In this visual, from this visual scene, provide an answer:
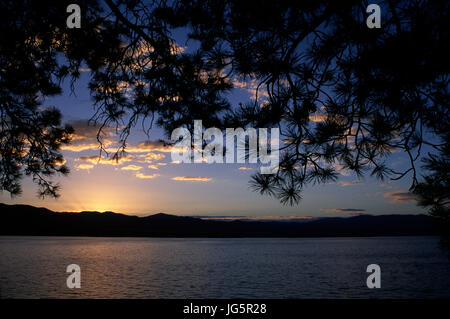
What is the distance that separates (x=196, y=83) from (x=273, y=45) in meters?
0.88

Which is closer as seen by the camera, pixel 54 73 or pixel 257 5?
pixel 257 5

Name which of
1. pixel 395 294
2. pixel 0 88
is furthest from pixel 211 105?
pixel 395 294

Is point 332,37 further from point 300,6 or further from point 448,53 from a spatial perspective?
point 448,53

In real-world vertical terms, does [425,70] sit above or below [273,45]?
below

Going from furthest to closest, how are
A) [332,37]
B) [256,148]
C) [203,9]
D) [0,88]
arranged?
[0,88]
[203,9]
[256,148]
[332,37]

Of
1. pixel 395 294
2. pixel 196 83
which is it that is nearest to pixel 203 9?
pixel 196 83

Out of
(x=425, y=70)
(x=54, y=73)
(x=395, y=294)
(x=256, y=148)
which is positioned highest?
(x=54, y=73)

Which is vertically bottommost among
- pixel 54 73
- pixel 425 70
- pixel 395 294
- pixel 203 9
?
pixel 395 294

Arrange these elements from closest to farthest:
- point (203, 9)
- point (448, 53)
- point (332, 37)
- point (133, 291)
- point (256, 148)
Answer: point (448, 53)
point (332, 37)
point (256, 148)
point (203, 9)
point (133, 291)

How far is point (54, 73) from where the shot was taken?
396cm

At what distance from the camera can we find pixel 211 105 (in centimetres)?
332

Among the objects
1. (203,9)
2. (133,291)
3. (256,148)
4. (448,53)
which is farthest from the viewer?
(133,291)
